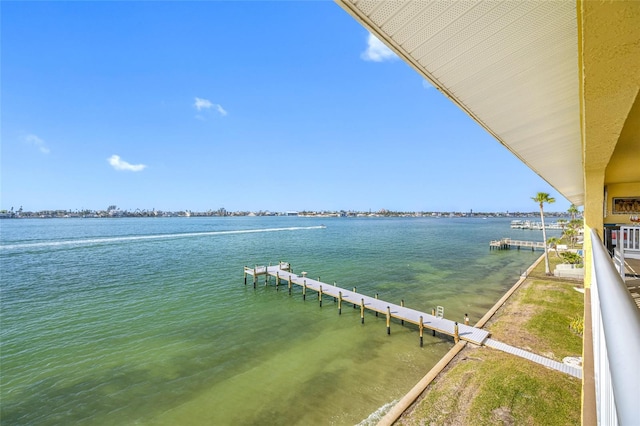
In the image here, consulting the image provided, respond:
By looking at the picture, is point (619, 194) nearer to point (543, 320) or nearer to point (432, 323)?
point (543, 320)

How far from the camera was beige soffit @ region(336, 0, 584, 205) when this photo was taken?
2.66 meters

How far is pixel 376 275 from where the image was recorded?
27.8 meters

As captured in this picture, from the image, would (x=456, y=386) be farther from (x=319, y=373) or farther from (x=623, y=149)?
(x=623, y=149)

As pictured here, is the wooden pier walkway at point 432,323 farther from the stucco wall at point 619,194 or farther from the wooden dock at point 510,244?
the wooden dock at point 510,244

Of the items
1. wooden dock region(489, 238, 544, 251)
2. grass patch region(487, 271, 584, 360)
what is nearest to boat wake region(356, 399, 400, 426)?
grass patch region(487, 271, 584, 360)

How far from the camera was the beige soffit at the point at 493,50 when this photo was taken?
266 centimetres

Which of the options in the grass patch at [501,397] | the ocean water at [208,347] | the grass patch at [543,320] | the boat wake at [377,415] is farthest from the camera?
the grass patch at [543,320]

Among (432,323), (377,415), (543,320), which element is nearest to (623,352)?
(377,415)

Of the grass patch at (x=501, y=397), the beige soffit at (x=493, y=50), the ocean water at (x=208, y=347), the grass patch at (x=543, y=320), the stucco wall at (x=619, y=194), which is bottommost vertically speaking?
the ocean water at (x=208, y=347)

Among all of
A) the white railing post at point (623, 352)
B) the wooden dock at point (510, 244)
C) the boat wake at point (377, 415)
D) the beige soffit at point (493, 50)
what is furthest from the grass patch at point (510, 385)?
the wooden dock at point (510, 244)

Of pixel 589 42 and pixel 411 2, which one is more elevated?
pixel 411 2

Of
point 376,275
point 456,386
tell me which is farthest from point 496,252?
point 456,386

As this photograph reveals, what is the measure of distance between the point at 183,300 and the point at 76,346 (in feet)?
23.5

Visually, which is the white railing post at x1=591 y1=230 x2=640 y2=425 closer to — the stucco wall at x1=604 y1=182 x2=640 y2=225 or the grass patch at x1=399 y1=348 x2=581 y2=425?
the grass patch at x1=399 y1=348 x2=581 y2=425
